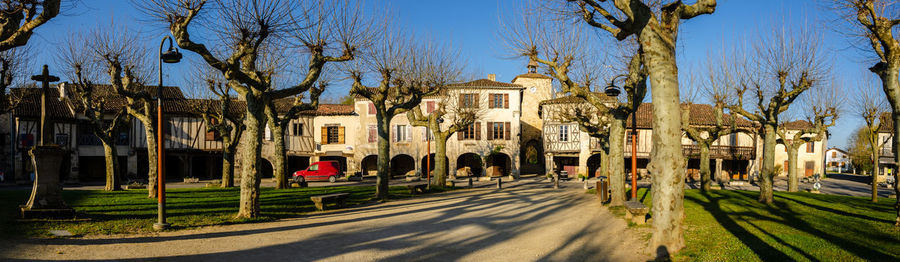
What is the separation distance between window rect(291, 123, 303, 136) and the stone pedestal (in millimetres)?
28641

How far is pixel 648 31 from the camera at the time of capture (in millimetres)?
8109

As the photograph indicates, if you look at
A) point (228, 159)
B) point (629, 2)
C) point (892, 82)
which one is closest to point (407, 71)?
point (228, 159)

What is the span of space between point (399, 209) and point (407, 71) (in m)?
8.12

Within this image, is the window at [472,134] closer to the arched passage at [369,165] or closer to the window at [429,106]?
the window at [429,106]

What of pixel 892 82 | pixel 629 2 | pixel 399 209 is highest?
pixel 629 2

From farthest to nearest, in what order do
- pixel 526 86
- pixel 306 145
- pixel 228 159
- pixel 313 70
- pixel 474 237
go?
pixel 526 86, pixel 306 145, pixel 228 159, pixel 313 70, pixel 474 237

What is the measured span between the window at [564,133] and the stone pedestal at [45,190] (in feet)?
111

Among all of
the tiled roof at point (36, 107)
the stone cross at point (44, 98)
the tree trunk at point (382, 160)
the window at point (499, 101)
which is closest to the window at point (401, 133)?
the window at point (499, 101)

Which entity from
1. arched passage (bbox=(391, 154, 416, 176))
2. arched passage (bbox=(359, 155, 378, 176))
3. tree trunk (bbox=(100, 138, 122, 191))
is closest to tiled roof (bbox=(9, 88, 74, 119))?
tree trunk (bbox=(100, 138, 122, 191))

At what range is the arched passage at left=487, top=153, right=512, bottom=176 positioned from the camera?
42719 mm

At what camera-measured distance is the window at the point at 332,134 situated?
40.0 metres

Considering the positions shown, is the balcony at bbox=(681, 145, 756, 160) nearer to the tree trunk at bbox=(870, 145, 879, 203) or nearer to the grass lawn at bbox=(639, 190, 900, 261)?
the tree trunk at bbox=(870, 145, 879, 203)

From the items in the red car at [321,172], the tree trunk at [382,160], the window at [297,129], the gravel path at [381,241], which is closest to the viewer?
the gravel path at [381,241]

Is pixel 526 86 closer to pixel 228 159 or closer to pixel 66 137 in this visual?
pixel 228 159
